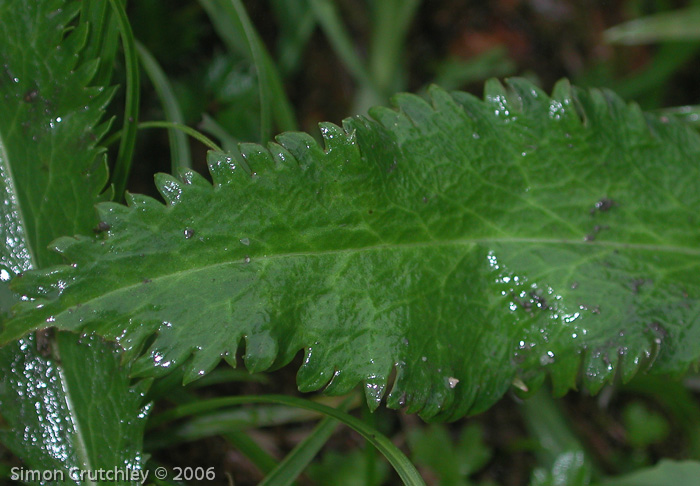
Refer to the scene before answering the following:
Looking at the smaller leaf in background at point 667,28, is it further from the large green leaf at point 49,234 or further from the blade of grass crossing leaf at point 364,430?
the large green leaf at point 49,234

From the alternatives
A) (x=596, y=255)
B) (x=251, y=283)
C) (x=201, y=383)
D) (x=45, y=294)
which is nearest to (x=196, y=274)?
(x=251, y=283)

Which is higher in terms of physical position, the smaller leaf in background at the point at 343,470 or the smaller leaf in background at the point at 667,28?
the smaller leaf in background at the point at 667,28

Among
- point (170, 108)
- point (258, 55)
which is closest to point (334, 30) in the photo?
point (258, 55)

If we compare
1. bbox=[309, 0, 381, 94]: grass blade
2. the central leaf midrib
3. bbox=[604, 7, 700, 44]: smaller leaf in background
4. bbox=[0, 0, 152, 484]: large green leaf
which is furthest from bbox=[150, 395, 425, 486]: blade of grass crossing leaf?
bbox=[604, 7, 700, 44]: smaller leaf in background

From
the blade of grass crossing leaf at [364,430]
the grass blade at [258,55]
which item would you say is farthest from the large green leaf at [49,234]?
the grass blade at [258,55]

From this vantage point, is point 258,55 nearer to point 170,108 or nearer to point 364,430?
point 170,108

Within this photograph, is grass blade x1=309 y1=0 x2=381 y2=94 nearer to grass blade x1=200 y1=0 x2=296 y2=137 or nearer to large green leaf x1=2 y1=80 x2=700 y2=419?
grass blade x1=200 y1=0 x2=296 y2=137
